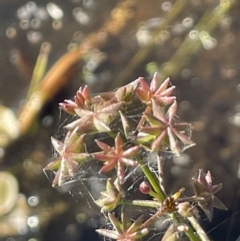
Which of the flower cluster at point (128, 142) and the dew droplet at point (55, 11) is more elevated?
the dew droplet at point (55, 11)

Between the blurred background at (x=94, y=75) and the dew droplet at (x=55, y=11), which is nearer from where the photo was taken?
the blurred background at (x=94, y=75)

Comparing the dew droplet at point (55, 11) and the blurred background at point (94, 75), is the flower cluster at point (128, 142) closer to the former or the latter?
the blurred background at point (94, 75)

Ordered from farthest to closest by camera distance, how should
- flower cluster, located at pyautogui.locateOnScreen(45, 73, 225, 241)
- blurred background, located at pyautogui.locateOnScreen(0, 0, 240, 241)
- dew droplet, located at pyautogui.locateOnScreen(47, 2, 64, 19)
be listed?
dew droplet, located at pyautogui.locateOnScreen(47, 2, 64, 19)
blurred background, located at pyautogui.locateOnScreen(0, 0, 240, 241)
flower cluster, located at pyautogui.locateOnScreen(45, 73, 225, 241)

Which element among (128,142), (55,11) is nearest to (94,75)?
(55,11)

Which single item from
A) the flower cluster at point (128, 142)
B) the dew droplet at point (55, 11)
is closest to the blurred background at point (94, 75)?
the dew droplet at point (55, 11)

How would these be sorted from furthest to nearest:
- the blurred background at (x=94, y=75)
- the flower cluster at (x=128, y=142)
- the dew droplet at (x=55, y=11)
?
the dew droplet at (x=55, y=11) → the blurred background at (x=94, y=75) → the flower cluster at (x=128, y=142)

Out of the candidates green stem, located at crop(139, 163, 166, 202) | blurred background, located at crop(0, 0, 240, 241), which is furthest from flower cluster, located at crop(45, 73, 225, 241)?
blurred background, located at crop(0, 0, 240, 241)

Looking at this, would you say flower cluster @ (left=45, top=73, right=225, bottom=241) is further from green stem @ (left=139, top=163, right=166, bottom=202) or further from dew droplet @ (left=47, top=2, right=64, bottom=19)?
dew droplet @ (left=47, top=2, right=64, bottom=19)

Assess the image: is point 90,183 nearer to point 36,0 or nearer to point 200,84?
point 200,84

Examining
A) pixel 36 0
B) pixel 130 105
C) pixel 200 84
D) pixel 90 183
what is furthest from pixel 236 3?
pixel 130 105
